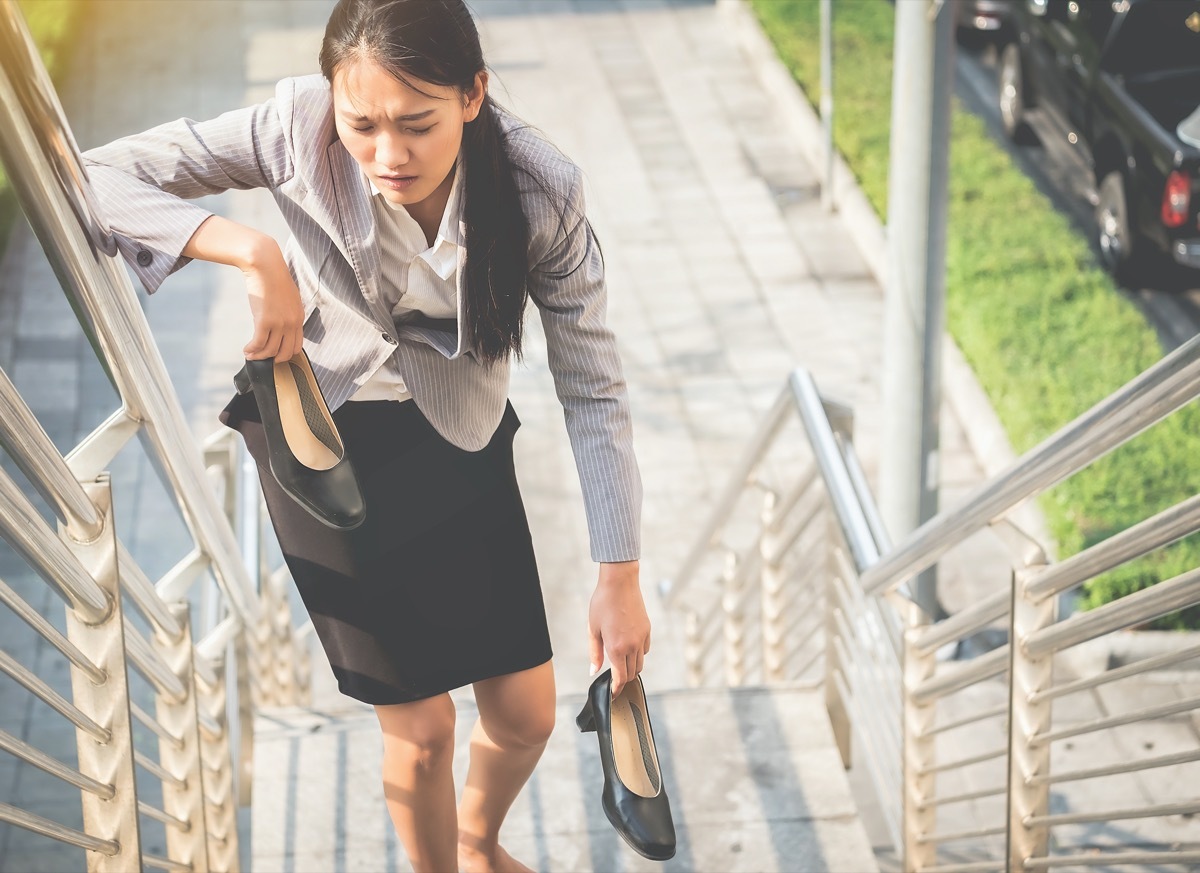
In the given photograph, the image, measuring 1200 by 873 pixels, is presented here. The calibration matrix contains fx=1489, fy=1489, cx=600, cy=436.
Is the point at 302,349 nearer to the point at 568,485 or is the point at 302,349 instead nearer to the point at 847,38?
the point at 568,485

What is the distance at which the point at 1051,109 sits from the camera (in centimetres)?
908

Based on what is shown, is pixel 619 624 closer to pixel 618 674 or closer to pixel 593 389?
pixel 618 674

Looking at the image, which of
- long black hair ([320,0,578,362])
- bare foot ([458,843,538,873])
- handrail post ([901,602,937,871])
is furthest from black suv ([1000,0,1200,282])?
long black hair ([320,0,578,362])

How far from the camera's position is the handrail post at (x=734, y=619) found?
459cm

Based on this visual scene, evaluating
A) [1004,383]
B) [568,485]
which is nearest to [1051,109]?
[1004,383]

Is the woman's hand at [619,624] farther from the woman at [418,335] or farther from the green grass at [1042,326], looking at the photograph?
the green grass at [1042,326]

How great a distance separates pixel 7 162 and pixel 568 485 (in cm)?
534

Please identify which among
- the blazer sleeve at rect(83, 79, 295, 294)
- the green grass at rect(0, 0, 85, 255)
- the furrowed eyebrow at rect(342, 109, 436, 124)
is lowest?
the green grass at rect(0, 0, 85, 255)

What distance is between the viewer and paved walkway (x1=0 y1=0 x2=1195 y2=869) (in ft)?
21.1

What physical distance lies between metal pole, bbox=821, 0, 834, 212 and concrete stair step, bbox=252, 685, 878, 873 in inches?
234

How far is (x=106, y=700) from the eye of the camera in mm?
1905

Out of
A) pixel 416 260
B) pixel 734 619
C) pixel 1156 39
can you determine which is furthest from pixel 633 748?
pixel 1156 39

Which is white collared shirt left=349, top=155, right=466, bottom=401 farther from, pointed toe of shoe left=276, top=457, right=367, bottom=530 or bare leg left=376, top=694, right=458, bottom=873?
bare leg left=376, top=694, right=458, bottom=873

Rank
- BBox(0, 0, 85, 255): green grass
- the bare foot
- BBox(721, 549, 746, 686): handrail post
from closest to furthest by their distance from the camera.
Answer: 1. the bare foot
2. BBox(721, 549, 746, 686): handrail post
3. BBox(0, 0, 85, 255): green grass
